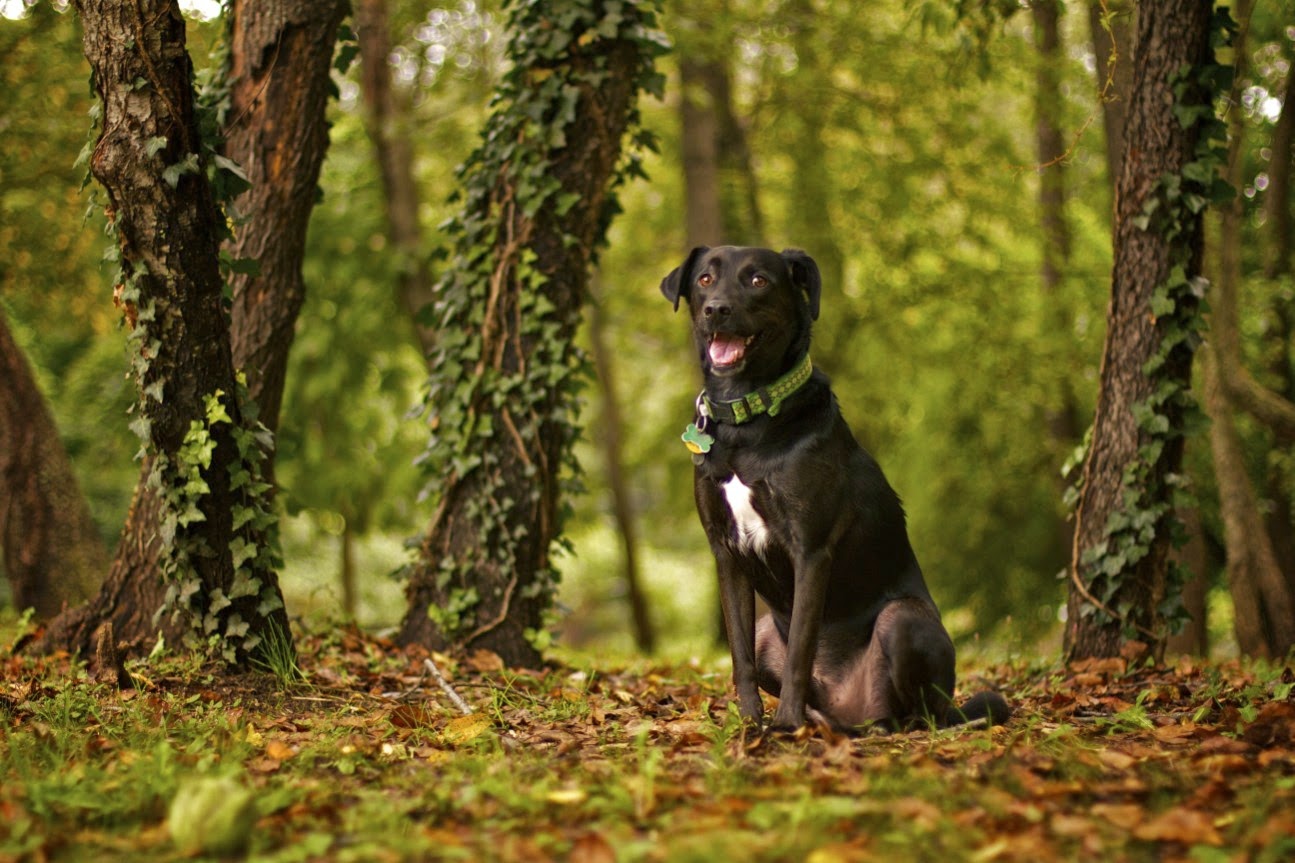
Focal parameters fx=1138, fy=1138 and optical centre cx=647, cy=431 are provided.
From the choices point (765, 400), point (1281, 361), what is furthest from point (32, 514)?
point (1281, 361)

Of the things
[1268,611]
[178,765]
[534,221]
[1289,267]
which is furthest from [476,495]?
[1289,267]

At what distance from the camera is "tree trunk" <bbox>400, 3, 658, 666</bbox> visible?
6.33m

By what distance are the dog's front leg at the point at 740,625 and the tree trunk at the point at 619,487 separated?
1049cm

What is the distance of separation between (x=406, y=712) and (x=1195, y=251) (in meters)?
4.41

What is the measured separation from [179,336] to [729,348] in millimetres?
2367

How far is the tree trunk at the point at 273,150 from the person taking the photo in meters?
6.02

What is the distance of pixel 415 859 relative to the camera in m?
2.77

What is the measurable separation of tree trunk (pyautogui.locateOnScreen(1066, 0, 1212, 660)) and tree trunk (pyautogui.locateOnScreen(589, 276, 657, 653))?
9.63 metres

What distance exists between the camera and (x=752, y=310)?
451 centimetres

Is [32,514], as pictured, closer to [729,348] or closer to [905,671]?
[729,348]

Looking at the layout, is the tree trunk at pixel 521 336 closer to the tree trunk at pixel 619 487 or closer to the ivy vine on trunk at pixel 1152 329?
the ivy vine on trunk at pixel 1152 329

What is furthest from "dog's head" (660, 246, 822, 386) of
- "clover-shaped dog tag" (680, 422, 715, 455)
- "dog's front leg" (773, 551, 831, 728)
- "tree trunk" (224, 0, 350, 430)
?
"tree trunk" (224, 0, 350, 430)

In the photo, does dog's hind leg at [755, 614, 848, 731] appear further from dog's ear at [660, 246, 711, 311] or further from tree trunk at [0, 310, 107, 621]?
tree trunk at [0, 310, 107, 621]

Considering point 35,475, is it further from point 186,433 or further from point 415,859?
point 415,859
